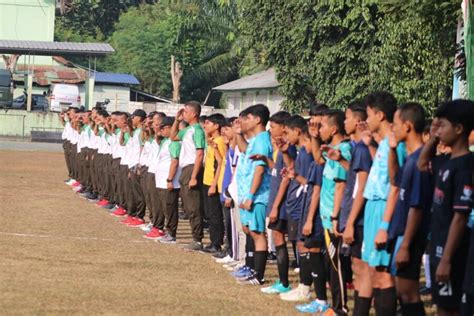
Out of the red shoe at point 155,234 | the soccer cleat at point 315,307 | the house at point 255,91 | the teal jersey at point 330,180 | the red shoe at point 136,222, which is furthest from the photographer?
the house at point 255,91

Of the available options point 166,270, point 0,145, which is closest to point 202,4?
point 0,145

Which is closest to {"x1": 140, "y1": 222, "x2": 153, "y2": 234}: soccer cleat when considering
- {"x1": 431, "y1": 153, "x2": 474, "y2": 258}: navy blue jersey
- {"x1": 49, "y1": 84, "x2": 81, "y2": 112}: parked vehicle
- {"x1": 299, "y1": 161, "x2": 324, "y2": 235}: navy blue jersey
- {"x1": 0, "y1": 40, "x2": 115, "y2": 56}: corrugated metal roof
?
{"x1": 299, "y1": 161, "x2": 324, "y2": 235}: navy blue jersey

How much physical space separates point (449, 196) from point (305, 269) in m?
3.87

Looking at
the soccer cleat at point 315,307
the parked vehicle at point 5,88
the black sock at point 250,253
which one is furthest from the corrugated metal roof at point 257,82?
the soccer cleat at point 315,307

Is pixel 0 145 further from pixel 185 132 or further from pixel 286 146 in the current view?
pixel 286 146

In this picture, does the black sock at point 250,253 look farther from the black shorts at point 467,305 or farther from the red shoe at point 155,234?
the black shorts at point 467,305

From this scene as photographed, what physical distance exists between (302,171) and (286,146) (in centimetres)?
49

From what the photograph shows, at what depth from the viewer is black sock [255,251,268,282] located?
12.4 metres

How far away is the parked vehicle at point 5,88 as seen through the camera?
5356cm

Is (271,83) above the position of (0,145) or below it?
above

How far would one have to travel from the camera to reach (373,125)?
351 inches

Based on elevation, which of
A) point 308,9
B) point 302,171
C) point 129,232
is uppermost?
point 308,9

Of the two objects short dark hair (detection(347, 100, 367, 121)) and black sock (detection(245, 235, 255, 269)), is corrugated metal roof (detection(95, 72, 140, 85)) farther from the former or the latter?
short dark hair (detection(347, 100, 367, 121))

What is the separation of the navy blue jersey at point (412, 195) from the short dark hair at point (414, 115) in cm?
17
